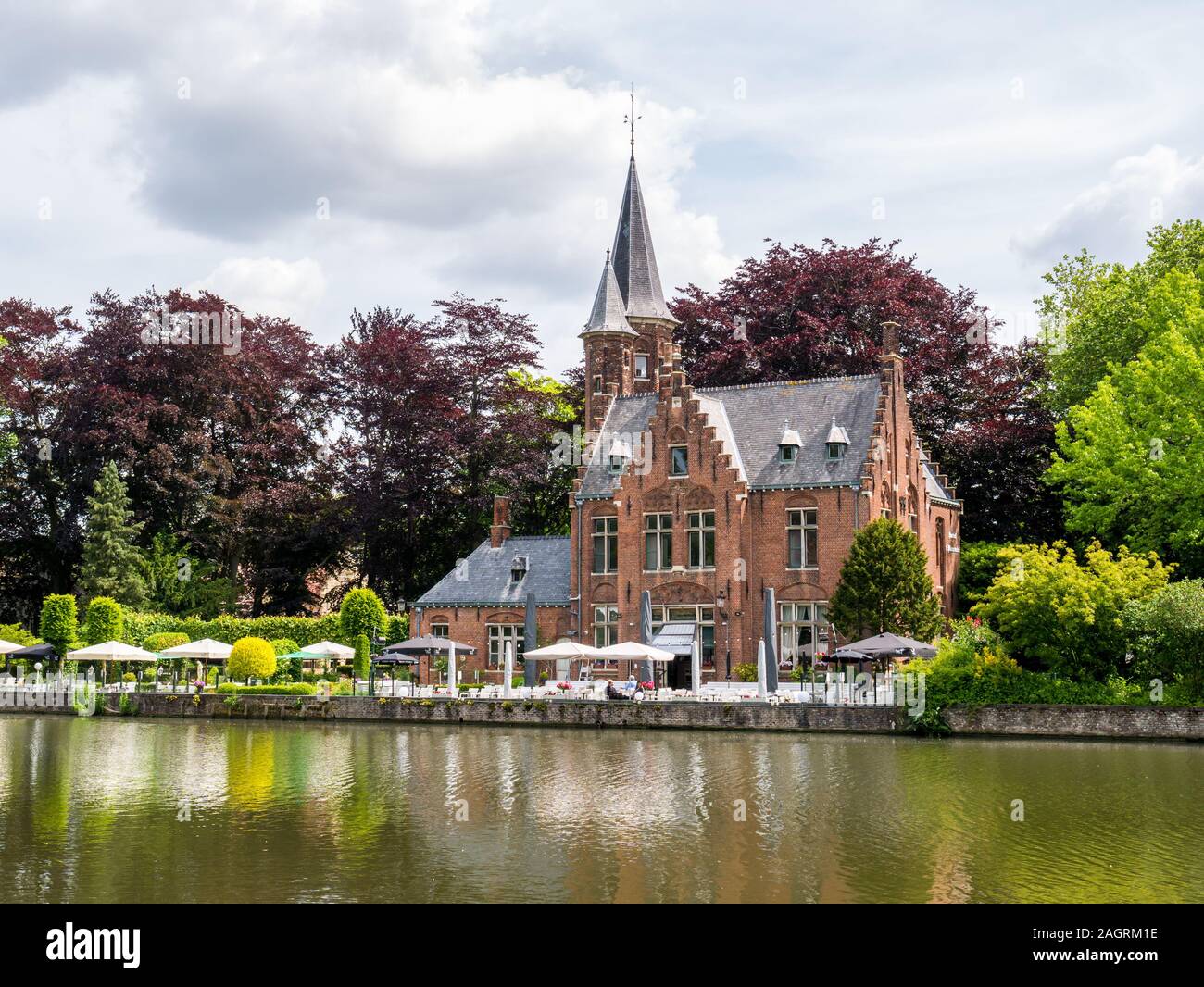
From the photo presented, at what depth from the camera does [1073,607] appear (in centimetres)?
3250

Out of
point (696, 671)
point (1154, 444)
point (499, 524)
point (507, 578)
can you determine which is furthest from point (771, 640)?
point (499, 524)

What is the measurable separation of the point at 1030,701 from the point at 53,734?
2474 cm

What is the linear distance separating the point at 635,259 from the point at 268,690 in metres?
23.1

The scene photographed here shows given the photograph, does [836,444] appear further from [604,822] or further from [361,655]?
[604,822]

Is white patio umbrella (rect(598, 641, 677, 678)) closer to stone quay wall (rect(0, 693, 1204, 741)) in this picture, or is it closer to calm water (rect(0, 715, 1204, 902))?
stone quay wall (rect(0, 693, 1204, 741))

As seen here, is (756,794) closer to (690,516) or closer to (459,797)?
(459,797)

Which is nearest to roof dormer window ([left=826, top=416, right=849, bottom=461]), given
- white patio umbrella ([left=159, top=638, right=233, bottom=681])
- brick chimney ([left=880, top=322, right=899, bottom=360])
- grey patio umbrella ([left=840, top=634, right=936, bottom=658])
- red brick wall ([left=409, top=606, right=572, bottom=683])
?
brick chimney ([left=880, top=322, right=899, bottom=360])

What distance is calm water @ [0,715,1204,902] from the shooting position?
15102mm

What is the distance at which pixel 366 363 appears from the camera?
55.1 m

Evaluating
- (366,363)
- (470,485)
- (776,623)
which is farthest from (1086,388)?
(366,363)

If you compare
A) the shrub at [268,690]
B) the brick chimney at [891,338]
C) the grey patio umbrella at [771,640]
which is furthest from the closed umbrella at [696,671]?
the brick chimney at [891,338]

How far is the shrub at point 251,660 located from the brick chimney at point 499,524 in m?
9.57
